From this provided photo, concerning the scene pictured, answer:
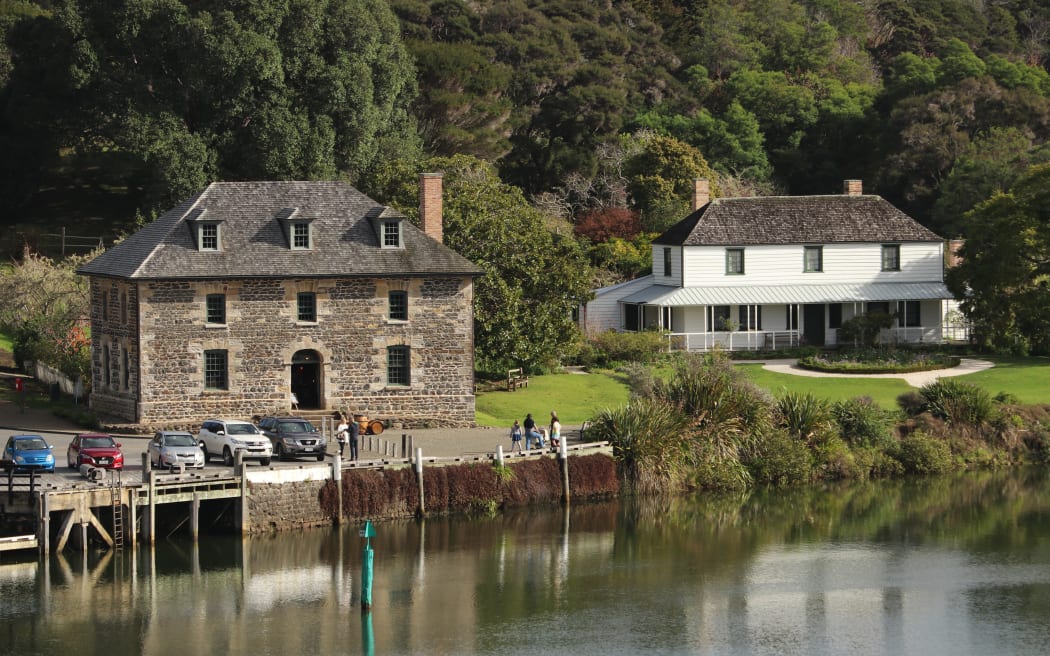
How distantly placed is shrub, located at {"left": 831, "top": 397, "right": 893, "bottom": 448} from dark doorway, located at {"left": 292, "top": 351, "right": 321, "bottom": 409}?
698 inches

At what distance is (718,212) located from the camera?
86125 mm

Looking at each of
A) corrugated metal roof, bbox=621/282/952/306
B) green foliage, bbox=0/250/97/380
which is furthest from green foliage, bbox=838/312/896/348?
green foliage, bbox=0/250/97/380

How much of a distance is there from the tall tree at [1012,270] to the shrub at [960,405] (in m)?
14.3

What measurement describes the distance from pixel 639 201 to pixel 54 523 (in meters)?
56.0

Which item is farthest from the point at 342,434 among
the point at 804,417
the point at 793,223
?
the point at 793,223

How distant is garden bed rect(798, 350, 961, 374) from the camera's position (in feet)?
246

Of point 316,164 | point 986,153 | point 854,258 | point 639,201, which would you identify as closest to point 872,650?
point 854,258

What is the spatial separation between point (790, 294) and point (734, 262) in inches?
117

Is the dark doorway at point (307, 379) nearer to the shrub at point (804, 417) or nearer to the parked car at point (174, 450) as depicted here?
the parked car at point (174, 450)

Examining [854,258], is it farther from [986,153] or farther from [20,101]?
[20,101]

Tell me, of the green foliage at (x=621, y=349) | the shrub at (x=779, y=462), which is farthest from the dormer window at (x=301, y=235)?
the shrub at (x=779, y=462)

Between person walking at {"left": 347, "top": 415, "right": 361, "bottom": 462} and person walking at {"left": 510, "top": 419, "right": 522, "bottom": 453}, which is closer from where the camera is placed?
person walking at {"left": 347, "top": 415, "right": 361, "bottom": 462}

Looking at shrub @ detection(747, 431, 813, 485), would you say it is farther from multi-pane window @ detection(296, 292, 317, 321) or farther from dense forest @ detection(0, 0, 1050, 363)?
multi-pane window @ detection(296, 292, 317, 321)

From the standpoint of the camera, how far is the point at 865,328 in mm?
82500
